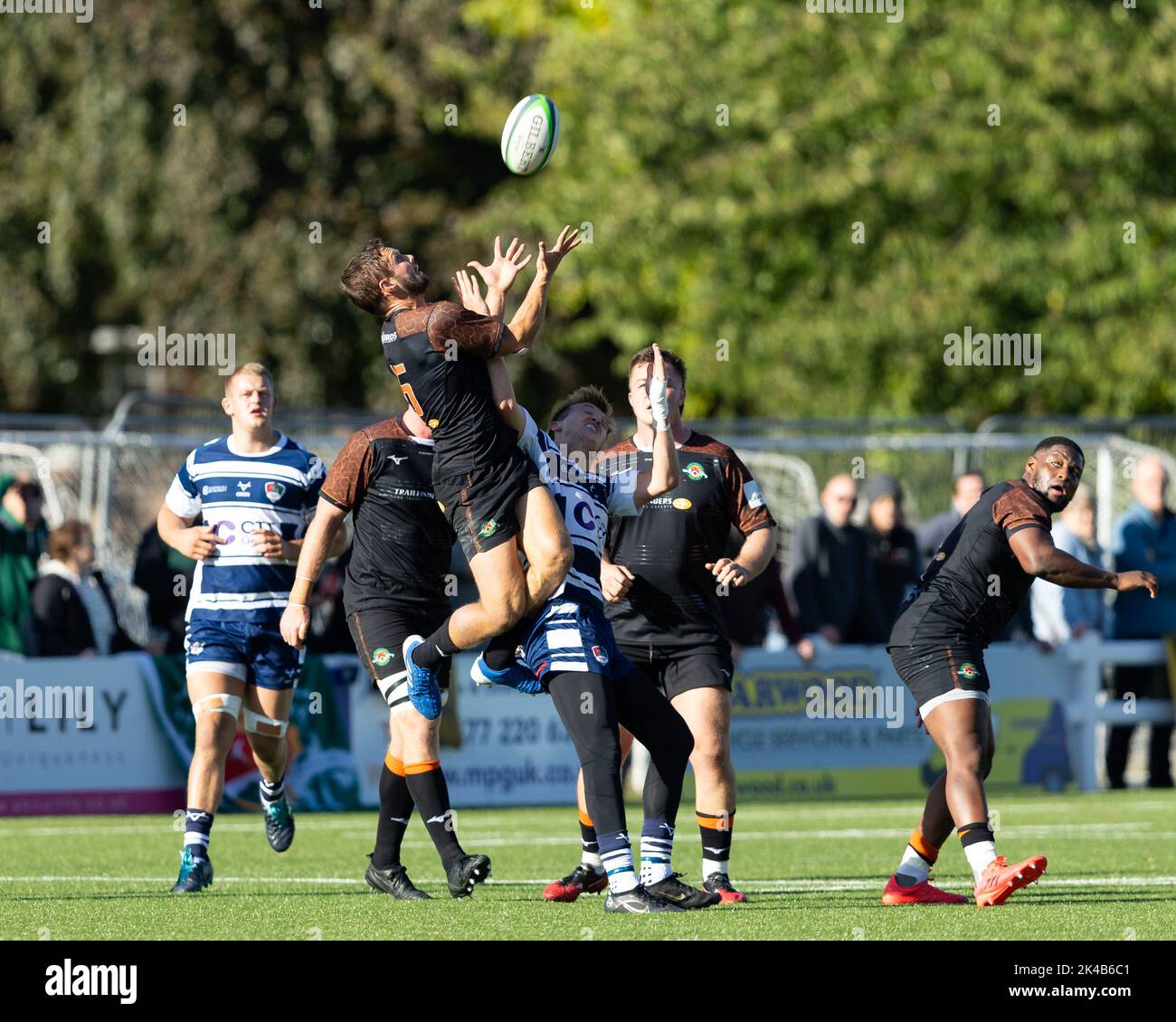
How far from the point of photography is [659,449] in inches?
328

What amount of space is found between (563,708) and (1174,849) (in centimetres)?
482

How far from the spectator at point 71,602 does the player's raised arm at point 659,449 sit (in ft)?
21.3

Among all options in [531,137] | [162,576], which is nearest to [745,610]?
[162,576]

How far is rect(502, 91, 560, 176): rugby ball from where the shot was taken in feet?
29.9

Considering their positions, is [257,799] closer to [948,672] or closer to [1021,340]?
[948,672]

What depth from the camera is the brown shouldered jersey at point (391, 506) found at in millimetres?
8828

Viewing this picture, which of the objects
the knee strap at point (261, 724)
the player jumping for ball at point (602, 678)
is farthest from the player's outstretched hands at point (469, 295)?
the knee strap at point (261, 724)

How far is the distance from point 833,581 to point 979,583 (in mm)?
7219

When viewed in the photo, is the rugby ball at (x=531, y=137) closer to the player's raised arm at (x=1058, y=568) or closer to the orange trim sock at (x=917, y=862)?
the player's raised arm at (x=1058, y=568)

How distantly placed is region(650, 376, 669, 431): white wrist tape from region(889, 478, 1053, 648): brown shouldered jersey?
1.46 m

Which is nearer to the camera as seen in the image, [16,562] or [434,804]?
[434,804]

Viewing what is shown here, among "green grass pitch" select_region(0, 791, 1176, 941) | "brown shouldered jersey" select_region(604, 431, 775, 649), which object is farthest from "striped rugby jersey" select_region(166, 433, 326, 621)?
"brown shouldered jersey" select_region(604, 431, 775, 649)

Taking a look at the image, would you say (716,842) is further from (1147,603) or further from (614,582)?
(1147,603)
